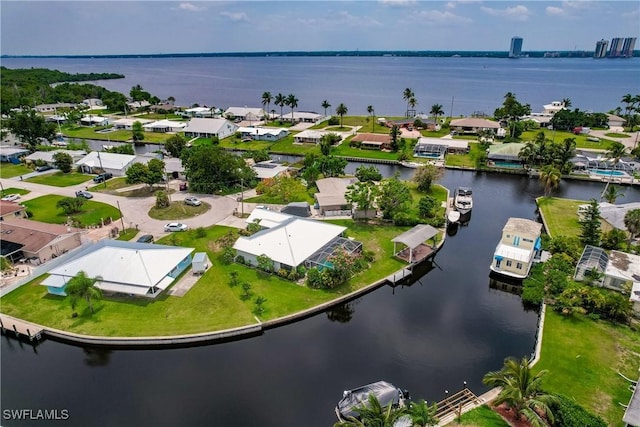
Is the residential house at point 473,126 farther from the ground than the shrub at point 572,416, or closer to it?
farther from the ground

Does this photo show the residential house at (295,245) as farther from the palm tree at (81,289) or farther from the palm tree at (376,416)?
the palm tree at (376,416)

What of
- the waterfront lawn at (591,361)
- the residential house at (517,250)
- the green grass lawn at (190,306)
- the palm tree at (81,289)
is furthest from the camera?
the residential house at (517,250)

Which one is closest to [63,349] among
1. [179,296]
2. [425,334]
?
[179,296]

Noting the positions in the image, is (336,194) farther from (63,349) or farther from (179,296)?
(63,349)

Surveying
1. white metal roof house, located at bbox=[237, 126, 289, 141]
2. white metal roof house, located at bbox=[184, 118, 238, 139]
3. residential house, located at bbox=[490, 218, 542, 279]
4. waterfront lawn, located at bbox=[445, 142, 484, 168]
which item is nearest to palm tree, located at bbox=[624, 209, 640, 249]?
residential house, located at bbox=[490, 218, 542, 279]

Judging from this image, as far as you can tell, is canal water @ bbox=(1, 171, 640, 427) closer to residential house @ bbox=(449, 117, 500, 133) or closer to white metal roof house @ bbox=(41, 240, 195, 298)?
white metal roof house @ bbox=(41, 240, 195, 298)

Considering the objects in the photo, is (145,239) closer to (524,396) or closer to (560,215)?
(524,396)

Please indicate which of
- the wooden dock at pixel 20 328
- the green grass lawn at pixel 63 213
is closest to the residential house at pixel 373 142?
the green grass lawn at pixel 63 213
